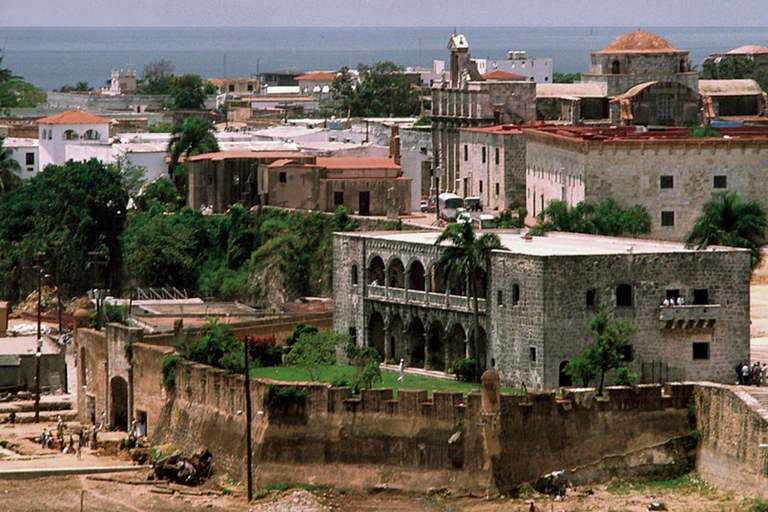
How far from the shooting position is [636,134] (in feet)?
285

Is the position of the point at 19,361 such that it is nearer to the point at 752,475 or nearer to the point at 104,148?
the point at 752,475

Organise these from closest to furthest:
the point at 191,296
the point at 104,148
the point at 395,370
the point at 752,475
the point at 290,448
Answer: the point at 752,475, the point at 290,448, the point at 395,370, the point at 191,296, the point at 104,148

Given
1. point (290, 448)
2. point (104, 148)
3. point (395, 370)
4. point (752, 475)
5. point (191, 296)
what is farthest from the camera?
point (104, 148)

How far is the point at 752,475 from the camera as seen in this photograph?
54719 millimetres

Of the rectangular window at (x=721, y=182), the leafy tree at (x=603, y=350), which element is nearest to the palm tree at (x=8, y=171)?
the rectangular window at (x=721, y=182)

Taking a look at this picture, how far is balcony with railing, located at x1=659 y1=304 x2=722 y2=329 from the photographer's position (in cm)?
6125

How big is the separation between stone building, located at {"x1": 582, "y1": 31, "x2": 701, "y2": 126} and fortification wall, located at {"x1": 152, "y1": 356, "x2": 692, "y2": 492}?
44.8m

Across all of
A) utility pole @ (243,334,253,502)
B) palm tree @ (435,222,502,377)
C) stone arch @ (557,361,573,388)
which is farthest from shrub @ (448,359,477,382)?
utility pole @ (243,334,253,502)

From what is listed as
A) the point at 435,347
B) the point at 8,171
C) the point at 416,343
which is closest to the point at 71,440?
the point at 416,343

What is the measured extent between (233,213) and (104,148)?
65.4 feet

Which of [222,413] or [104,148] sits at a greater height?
[104,148]

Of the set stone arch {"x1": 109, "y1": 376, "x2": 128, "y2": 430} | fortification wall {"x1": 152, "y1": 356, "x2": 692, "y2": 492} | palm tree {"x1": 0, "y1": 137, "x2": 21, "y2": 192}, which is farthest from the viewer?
palm tree {"x1": 0, "y1": 137, "x2": 21, "y2": 192}

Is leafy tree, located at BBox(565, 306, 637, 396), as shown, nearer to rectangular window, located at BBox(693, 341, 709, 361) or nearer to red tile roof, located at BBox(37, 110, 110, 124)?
rectangular window, located at BBox(693, 341, 709, 361)

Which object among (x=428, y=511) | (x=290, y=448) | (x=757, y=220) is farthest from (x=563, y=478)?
(x=757, y=220)
